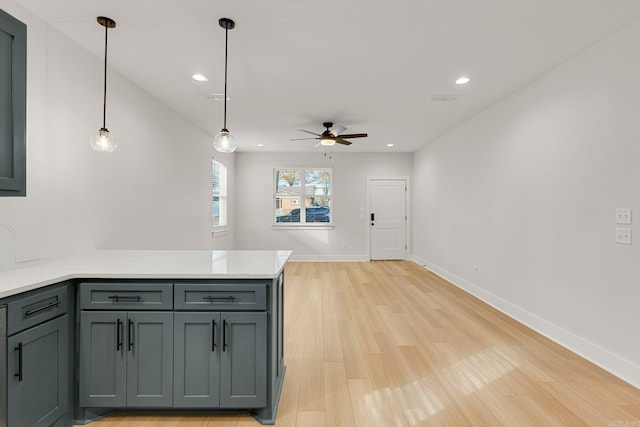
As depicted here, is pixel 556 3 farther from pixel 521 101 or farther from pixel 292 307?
pixel 292 307

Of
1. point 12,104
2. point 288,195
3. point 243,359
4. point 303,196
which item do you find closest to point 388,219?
point 303,196

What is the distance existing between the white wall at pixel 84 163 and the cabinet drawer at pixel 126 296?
751 millimetres

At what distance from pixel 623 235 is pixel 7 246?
4427mm

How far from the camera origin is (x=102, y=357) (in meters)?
1.83

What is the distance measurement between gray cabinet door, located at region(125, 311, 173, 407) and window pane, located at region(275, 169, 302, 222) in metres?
5.70

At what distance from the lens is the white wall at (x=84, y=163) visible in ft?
7.26

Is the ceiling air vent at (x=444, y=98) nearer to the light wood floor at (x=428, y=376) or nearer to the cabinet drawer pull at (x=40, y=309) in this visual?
the light wood floor at (x=428, y=376)

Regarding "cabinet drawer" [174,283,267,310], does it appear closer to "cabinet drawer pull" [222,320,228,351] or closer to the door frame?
"cabinet drawer pull" [222,320,228,351]

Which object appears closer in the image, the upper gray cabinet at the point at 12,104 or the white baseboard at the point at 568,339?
the upper gray cabinet at the point at 12,104

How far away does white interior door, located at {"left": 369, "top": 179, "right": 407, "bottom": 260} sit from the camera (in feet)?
24.6

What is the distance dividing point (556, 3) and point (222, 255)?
3002 mm

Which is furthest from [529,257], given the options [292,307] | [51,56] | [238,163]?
[238,163]

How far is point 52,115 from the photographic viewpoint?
2359 millimetres

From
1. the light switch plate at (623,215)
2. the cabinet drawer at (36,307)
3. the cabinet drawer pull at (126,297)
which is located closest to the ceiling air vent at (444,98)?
the light switch plate at (623,215)
